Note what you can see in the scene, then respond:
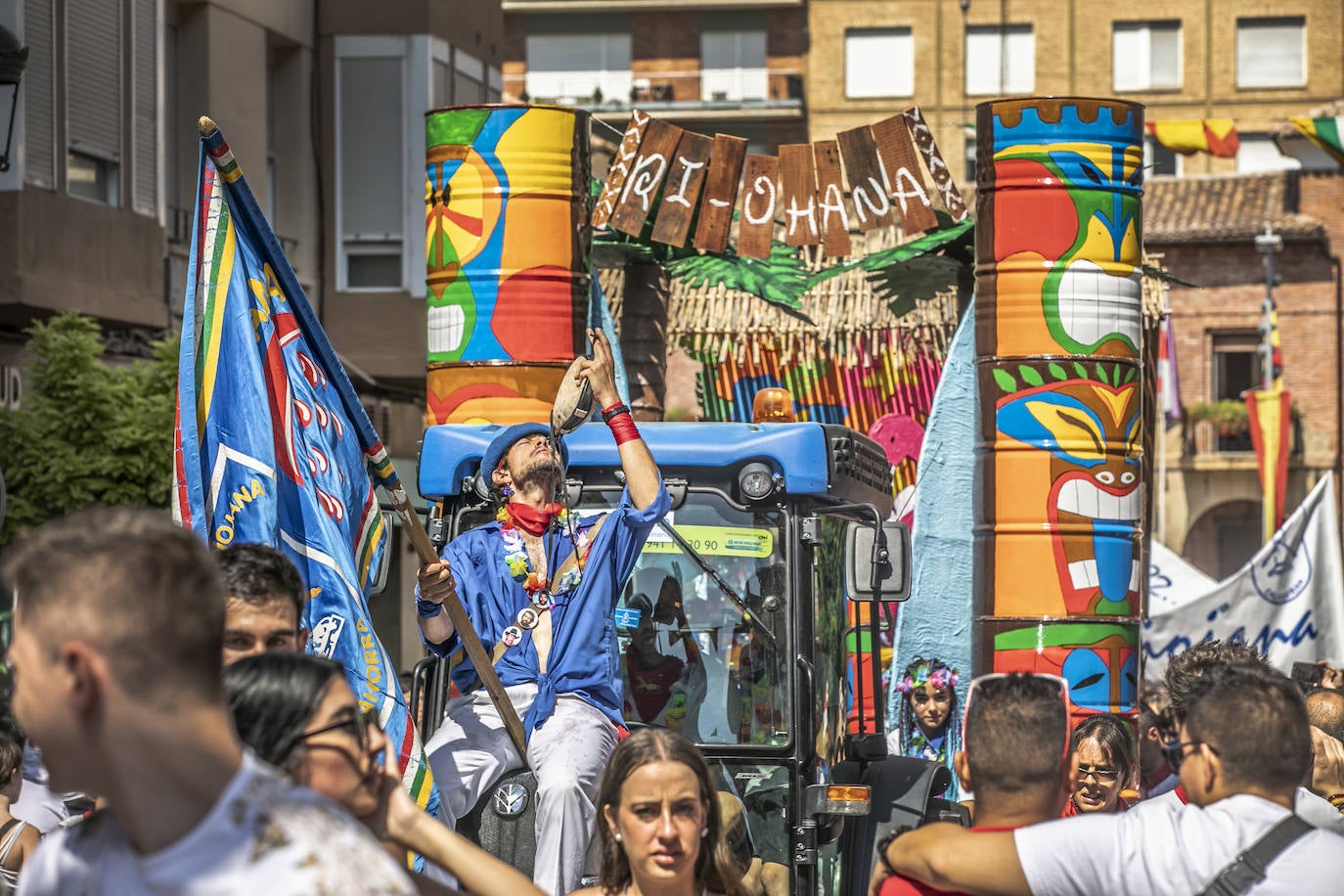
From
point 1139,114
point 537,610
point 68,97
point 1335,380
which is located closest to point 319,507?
point 537,610

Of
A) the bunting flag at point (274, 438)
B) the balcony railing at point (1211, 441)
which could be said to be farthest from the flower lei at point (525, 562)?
the balcony railing at point (1211, 441)

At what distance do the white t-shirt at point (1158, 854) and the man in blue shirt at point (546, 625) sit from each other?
7.88 feet

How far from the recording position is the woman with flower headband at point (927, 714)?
9.87 meters

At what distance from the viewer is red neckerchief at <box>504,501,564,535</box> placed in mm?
6438

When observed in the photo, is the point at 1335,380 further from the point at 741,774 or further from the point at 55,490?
the point at 741,774

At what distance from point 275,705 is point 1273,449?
2598 centimetres

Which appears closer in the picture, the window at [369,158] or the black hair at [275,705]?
the black hair at [275,705]

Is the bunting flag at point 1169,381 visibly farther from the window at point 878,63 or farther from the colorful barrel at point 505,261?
the colorful barrel at point 505,261

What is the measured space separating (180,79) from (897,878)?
60.1 feet

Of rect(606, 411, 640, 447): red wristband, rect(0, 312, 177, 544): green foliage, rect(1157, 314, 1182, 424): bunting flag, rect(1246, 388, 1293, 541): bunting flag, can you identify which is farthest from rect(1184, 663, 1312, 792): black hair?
rect(1157, 314, 1182, 424): bunting flag

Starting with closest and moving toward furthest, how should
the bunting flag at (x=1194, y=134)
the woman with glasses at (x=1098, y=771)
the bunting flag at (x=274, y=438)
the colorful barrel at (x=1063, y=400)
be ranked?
the bunting flag at (x=274, y=438) → the woman with glasses at (x=1098, y=771) → the colorful barrel at (x=1063, y=400) → the bunting flag at (x=1194, y=134)

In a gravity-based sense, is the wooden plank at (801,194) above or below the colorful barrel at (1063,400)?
above

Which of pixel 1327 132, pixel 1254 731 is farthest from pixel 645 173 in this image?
pixel 1254 731

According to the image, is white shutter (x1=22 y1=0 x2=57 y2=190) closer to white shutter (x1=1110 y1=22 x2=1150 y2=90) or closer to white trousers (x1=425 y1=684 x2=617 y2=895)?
white trousers (x1=425 y1=684 x2=617 y2=895)
